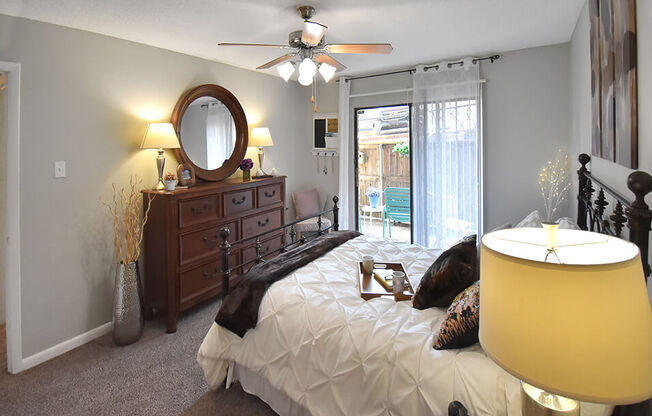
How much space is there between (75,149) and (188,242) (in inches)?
42.9

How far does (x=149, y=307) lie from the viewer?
10.5ft

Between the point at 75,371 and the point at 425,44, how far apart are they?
3807 millimetres

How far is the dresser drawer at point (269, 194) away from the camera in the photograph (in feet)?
12.7

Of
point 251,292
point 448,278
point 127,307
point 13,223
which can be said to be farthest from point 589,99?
point 13,223

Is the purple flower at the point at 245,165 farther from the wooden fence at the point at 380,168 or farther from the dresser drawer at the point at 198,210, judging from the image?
the wooden fence at the point at 380,168

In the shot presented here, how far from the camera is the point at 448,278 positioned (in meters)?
1.72

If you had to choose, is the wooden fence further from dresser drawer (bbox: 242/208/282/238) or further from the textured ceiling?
the textured ceiling

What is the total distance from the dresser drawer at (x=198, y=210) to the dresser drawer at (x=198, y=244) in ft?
0.33

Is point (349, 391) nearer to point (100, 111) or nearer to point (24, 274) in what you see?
point (24, 274)

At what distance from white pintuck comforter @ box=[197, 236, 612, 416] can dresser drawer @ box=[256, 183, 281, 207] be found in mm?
1771

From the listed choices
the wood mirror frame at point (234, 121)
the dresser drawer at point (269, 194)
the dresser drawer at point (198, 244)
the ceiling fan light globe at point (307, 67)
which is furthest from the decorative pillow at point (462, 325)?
the wood mirror frame at point (234, 121)

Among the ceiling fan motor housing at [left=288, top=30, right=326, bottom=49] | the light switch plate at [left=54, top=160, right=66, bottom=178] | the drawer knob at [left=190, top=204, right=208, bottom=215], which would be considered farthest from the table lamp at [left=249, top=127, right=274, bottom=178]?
the light switch plate at [left=54, top=160, right=66, bottom=178]

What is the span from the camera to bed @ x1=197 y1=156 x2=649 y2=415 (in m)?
1.36

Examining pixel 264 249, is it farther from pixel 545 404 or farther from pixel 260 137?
pixel 545 404
